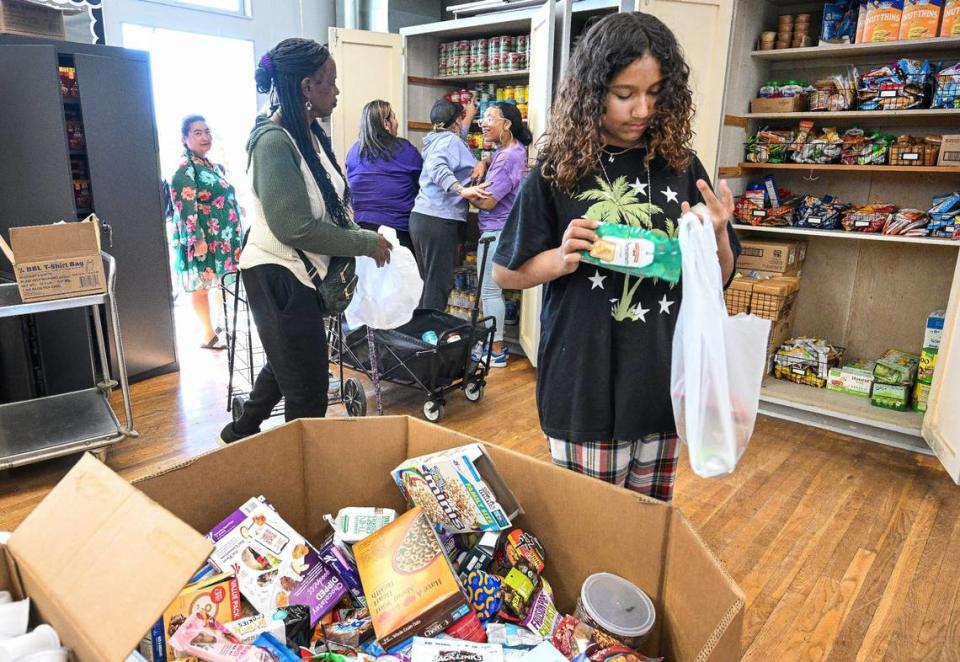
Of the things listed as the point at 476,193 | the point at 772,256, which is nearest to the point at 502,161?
the point at 476,193

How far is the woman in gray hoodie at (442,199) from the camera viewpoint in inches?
149

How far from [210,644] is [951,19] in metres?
3.45

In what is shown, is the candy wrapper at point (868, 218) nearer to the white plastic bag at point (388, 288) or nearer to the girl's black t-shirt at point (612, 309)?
the white plastic bag at point (388, 288)

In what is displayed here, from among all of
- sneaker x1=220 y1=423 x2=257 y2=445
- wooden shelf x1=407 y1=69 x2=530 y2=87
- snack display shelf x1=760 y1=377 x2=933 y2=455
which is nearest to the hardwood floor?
snack display shelf x1=760 y1=377 x2=933 y2=455

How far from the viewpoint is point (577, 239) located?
3.67 ft

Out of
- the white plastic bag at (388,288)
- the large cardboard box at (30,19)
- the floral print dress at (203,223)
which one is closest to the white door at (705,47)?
the white plastic bag at (388,288)

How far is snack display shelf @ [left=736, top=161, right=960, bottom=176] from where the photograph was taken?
290cm

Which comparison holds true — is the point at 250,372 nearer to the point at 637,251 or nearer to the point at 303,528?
the point at 303,528

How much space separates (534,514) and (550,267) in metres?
0.45

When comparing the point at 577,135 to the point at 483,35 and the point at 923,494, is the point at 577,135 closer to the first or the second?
the point at 923,494

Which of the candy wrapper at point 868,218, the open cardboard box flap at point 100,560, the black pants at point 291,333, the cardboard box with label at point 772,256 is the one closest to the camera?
the open cardboard box flap at point 100,560

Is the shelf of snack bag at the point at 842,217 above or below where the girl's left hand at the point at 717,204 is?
below

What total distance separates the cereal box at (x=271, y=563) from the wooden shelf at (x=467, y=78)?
3.56 metres

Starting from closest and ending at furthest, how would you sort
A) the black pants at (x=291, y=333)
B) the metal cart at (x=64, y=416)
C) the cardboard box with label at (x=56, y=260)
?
1. the black pants at (x=291, y=333)
2. the cardboard box with label at (x=56, y=260)
3. the metal cart at (x=64, y=416)
